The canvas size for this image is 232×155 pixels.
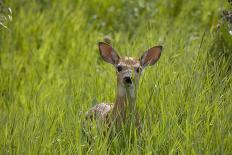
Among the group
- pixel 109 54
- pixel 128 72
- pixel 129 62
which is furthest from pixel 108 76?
pixel 128 72

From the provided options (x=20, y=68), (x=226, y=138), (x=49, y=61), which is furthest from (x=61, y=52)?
(x=226, y=138)

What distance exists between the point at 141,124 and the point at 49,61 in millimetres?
2492

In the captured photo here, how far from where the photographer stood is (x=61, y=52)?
7.46m

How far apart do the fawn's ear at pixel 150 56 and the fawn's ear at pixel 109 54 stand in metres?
0.20

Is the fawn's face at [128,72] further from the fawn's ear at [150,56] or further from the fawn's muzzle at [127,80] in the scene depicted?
the fawn's ear at [150,56]

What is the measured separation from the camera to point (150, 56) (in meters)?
5.27

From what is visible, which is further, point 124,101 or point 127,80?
point 124,101

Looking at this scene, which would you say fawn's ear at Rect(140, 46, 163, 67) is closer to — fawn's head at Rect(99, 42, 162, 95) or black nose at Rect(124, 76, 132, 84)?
fawn's head at Rect(99, 42, 162, 95)

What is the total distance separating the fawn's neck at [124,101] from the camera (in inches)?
196

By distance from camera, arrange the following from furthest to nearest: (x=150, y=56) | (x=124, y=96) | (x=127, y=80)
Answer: (x=150, y=56)
(x=124, y=96)
(x=127, y=80)

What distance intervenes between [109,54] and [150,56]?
32cm

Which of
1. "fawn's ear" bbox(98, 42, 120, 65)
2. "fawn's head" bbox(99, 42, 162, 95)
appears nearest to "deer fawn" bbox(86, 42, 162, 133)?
"fawn's head" bbox(99, 42, 162, 95)

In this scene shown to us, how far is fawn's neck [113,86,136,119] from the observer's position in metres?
4.97

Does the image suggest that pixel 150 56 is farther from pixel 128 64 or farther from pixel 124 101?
pixel 124 101
